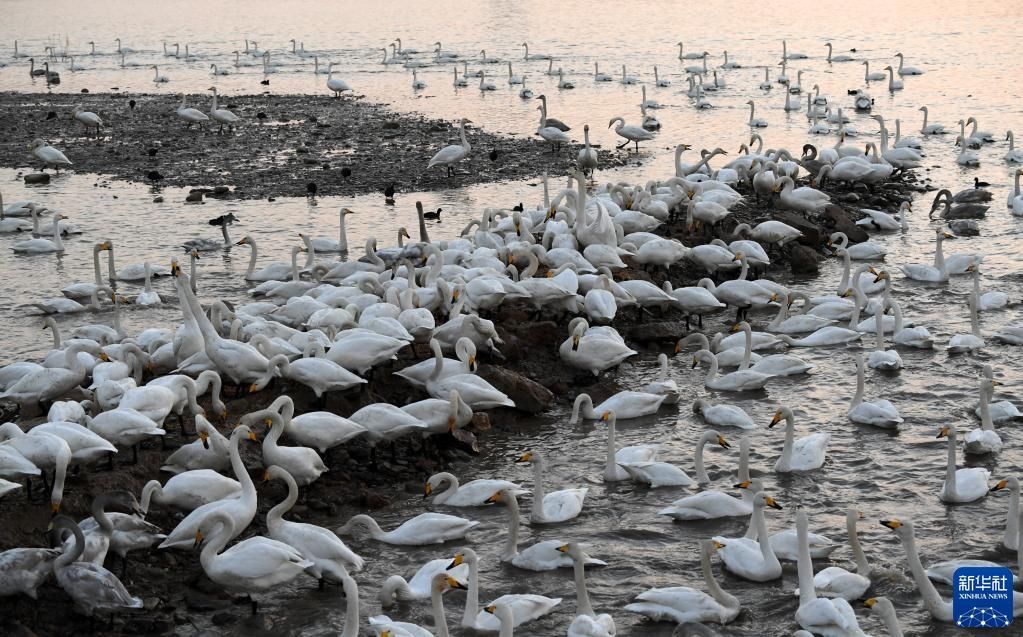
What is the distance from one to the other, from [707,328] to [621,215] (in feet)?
9.27

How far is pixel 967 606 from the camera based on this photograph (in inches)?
300

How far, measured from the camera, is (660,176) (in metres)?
22.6

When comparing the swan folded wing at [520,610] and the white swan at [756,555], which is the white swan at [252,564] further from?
the white swan at [756,555]

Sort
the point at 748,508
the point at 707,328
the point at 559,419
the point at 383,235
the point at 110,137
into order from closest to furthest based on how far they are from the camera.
→ 1. the point at 748,508
2. the point at 559,419
3. the point at 707,328
4. the point at 383,235
5. the point at 110,137

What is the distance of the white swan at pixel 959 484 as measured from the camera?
9461 mm

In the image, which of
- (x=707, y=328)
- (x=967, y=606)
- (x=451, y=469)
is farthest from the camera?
(x=707, y=328)

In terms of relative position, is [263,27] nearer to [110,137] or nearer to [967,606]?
[110,137]

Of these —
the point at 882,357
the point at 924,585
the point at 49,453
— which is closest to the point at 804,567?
the point at 924,585

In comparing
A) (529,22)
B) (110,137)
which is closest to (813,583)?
(110,137)

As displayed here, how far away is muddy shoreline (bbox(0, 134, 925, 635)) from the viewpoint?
786 cm

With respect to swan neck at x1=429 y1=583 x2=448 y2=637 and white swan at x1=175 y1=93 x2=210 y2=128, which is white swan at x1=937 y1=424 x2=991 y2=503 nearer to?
swan neck at x1=429 y1=583 x2=448 y2=637

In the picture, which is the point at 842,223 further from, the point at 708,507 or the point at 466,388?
the point at 708,507

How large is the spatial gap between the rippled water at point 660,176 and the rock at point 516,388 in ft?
0.56

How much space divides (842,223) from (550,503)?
1002 cm
